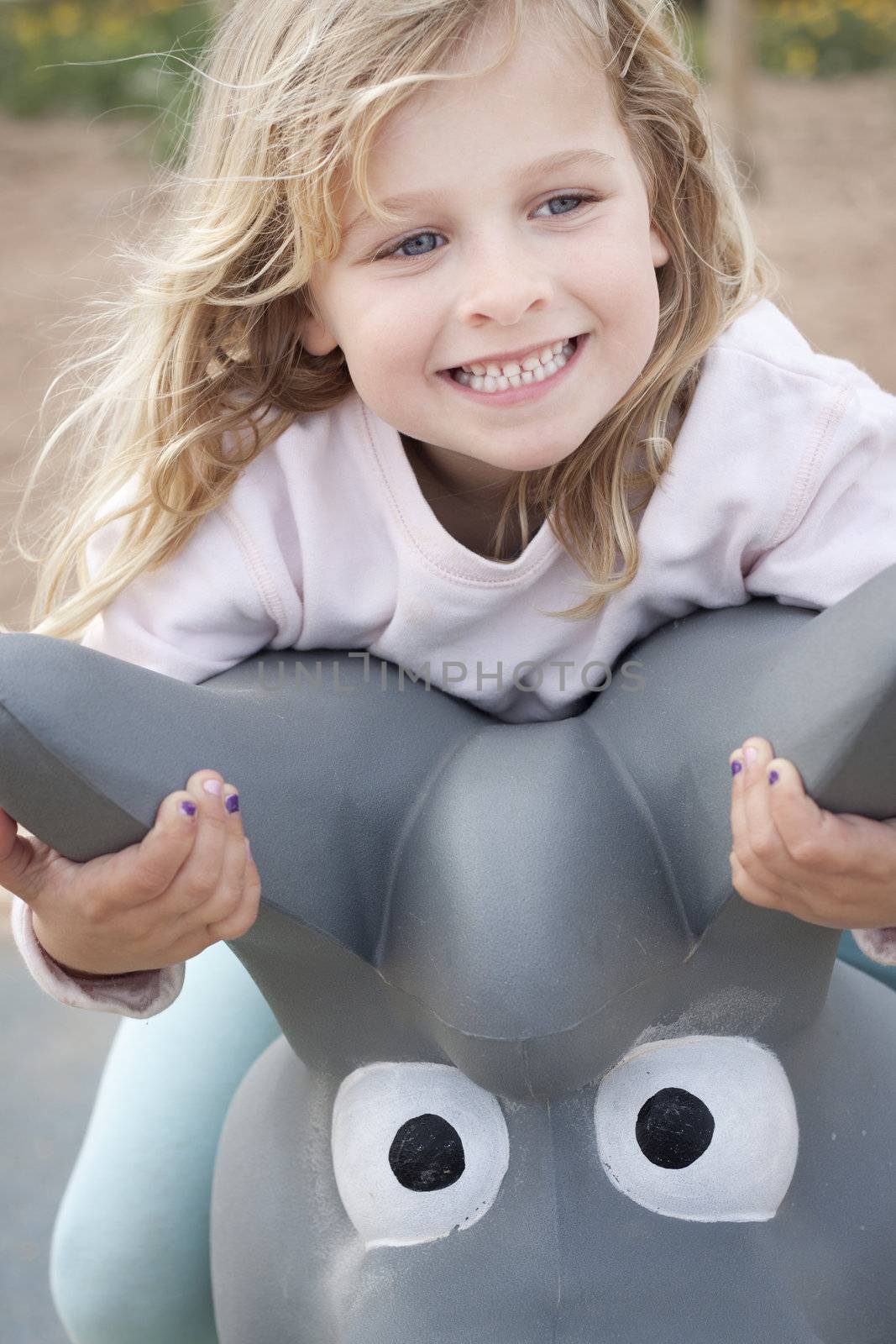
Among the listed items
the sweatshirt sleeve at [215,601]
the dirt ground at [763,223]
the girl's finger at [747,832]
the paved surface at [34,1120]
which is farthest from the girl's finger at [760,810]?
the dirt ground at [763,223]

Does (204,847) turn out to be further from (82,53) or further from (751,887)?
(82,53)

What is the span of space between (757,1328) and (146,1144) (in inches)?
18.6

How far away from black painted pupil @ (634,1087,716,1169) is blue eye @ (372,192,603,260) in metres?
0.49

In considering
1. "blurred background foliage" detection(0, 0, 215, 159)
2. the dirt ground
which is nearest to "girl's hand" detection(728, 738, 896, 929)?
the dirt ground

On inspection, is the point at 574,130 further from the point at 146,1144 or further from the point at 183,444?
the point at 146,1144

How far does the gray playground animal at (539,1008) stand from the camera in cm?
83

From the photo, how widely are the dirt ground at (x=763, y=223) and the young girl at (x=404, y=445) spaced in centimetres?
189

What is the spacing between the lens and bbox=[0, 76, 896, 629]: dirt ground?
3686 mm

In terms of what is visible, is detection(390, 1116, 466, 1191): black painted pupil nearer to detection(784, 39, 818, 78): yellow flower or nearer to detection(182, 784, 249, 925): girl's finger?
detection(182, 784, 249, 925): girl's finger

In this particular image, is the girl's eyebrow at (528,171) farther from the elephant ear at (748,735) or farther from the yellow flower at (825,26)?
the yellow flower at (825,26)

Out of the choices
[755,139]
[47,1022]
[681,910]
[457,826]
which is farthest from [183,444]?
[755,139]

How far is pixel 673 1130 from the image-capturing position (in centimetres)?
88

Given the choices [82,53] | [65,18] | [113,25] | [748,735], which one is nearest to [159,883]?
[748,735]

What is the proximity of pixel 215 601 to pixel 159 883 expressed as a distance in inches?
11.7
